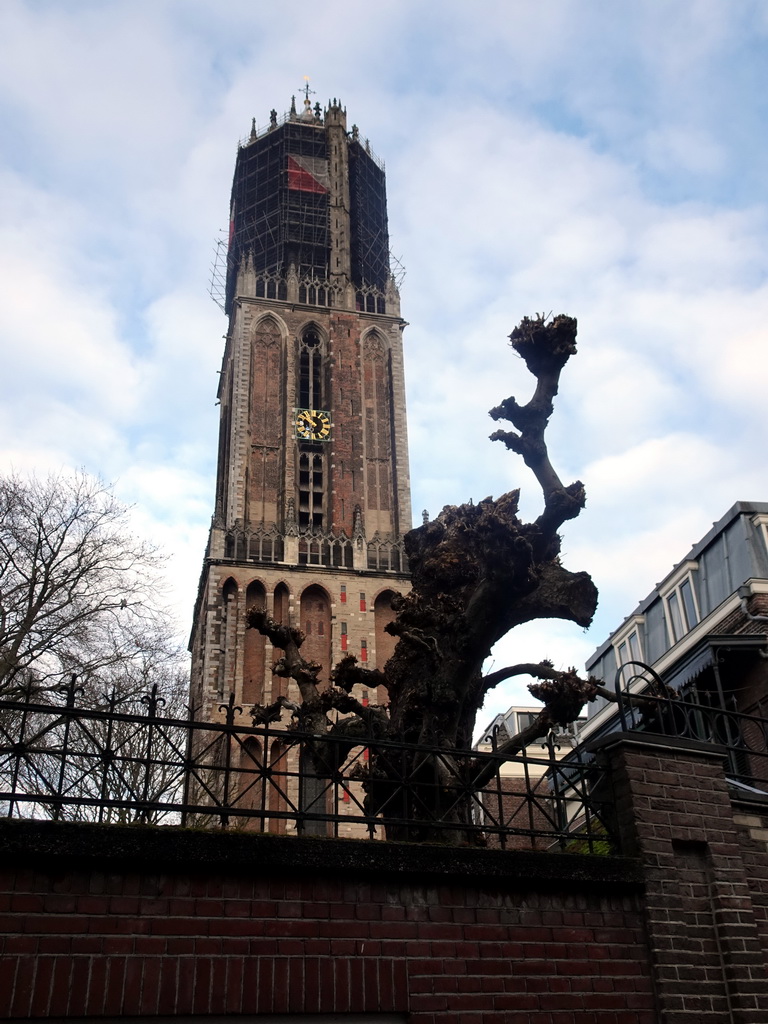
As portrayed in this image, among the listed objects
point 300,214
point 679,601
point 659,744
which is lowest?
point 659,744

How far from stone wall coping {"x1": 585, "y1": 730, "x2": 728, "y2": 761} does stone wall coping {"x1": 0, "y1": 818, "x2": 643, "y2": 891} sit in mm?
919

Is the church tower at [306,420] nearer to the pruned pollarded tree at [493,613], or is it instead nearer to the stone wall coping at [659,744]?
the pruned pollarded tree at [493,613]

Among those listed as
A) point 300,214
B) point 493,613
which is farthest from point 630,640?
point 300,214

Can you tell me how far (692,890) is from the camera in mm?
7789

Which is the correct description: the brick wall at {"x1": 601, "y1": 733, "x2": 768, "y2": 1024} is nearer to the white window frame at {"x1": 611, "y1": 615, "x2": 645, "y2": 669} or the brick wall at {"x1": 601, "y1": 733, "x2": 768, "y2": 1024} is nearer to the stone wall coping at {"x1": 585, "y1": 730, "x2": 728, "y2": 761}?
the stone wall coping at {"x1": 585, "y1": 730, "x2": 728, "y2": 761}

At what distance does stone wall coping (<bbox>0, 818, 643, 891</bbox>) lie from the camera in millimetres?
5984

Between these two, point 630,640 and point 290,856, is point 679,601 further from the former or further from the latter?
point 290,856

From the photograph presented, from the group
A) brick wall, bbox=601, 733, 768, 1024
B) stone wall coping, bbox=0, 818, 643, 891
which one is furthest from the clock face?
stone wall coping, bbox=0, 818, 643, 891

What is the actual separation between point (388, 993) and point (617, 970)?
1870 mm

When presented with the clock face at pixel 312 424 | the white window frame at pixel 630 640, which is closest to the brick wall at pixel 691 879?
the white window frame at pixel 630 640

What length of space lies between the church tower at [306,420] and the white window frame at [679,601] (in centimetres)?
2126

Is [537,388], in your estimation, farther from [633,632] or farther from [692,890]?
[633,632]

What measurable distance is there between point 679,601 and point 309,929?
76.5ft

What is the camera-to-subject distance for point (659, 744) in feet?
26.8
